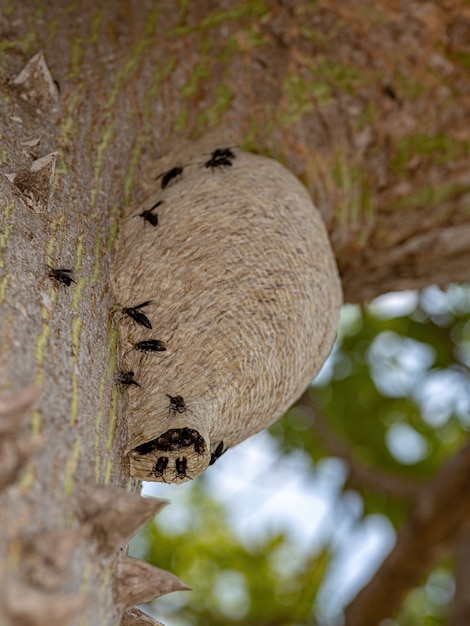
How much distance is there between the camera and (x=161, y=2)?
314 cm

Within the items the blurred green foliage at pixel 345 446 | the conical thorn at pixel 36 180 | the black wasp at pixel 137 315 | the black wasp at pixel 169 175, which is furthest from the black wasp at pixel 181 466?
the blurred green foliage at pixel 345 446

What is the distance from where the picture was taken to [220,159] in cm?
269

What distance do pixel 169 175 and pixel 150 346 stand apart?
783 millimetres

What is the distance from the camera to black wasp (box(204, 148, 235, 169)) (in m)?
2.66

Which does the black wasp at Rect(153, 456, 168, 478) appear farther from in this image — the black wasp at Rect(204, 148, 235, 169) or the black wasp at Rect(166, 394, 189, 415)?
the black wasp at Rect(204, 148, 235, 169)

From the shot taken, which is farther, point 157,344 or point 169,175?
point 169,175

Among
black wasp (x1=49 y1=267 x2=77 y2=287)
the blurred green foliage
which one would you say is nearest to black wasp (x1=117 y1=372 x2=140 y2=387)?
black wasp (x1=49 y1=267 x2=77 y2=287)

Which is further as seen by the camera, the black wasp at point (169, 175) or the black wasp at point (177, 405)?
the black wasp at point (169, 175)

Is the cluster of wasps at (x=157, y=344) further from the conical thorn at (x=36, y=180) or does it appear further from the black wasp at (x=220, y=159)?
the conical thorn at (x=36, y=180)

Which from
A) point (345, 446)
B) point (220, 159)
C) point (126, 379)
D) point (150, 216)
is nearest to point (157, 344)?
point (126, 379)

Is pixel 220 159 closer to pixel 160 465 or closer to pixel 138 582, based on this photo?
pixel 160 465

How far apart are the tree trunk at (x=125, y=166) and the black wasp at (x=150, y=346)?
0.25 ft

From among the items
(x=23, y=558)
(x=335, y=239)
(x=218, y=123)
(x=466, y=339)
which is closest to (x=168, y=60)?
(x=218, y=123)

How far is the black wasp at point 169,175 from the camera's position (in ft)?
8.41
